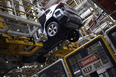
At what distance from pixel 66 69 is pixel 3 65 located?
131 inches

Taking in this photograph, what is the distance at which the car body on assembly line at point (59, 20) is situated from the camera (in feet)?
18.0

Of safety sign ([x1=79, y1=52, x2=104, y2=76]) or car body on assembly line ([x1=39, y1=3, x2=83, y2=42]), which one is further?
car body on assembly line ([x1=39, y1=3, x2=83, y2=42])

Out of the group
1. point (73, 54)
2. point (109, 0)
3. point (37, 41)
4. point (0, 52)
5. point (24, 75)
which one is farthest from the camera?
point (24, 75)

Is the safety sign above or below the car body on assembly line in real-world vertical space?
below

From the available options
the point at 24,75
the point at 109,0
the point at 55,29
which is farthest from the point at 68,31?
the point at 24,75

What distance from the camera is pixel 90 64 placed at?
3285 millimetres

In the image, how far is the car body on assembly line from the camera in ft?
18.0

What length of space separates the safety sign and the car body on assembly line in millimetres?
2460

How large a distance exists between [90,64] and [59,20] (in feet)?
9.46

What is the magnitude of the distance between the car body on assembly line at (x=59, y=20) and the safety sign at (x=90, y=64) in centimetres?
246

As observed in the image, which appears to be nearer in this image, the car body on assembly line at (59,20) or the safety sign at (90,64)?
the safety sign at (90,64)

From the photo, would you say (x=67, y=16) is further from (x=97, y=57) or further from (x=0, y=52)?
(x=0, y=52)

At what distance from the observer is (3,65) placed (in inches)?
214

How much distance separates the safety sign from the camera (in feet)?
10.3
